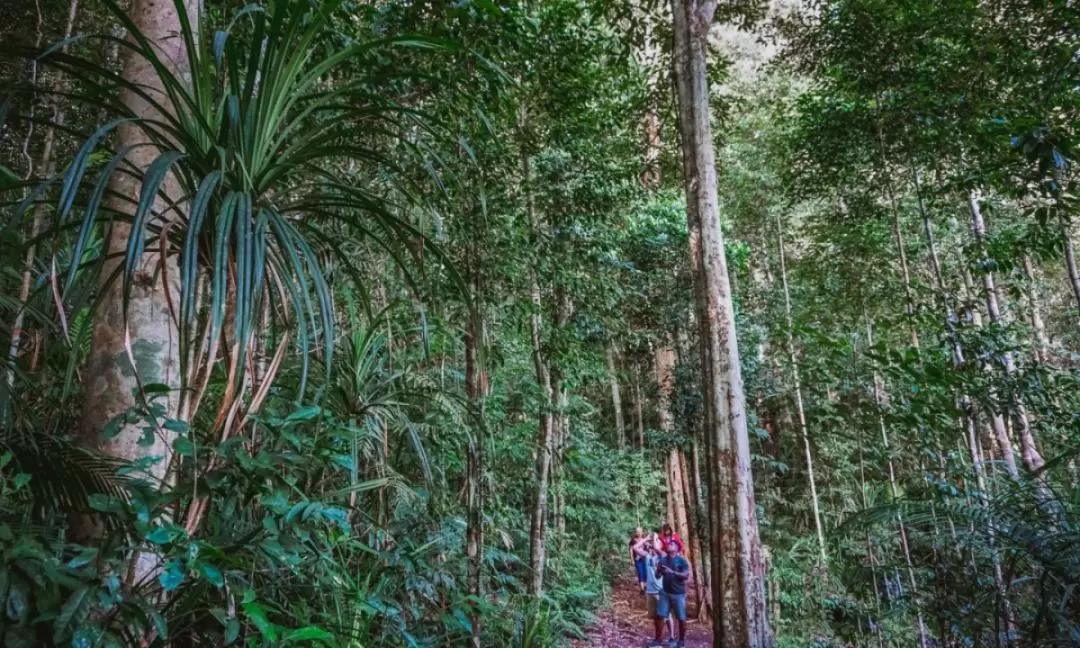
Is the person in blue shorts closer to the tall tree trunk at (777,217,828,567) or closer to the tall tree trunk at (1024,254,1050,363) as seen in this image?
the tall tree trunk at (777,217,828,567)

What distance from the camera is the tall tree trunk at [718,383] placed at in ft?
8.66

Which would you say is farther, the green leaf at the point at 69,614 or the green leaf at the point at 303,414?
the green leaf at the point at 303,414

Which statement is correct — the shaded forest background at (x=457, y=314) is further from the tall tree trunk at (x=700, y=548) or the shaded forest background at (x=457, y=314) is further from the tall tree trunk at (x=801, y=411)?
the tall tree trunk at (x=801, y=411)

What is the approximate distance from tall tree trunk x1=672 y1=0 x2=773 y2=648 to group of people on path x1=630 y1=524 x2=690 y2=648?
3.51 metres

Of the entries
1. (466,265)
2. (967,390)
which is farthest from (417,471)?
(967,390)

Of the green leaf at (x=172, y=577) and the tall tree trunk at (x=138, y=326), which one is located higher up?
the tall tree trunk at (x=138, y=326)

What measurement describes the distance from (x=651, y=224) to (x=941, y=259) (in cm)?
517

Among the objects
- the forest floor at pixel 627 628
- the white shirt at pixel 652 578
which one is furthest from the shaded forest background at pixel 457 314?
the white shirt at pixel 652 578

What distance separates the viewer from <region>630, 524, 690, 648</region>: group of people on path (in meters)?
6.00

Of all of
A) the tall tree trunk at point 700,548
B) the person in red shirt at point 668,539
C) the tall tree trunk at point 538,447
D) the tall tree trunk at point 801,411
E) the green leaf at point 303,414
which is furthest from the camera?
the tall tree trunk at point 700,548

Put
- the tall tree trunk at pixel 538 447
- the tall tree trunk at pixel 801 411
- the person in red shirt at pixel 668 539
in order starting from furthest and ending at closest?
1. the tall tree trunk at pixel 801 411
2. the person in red shirt at pixel 668 539
3. the tall tree trunk at pixel 538 447

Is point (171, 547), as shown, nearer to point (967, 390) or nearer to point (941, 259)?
point (967, 390)

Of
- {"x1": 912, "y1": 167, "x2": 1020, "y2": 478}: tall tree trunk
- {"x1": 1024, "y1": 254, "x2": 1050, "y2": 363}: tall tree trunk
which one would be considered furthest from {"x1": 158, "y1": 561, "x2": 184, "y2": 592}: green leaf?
{"x1": 1024, "y1": 254, "x2": 1050, "y2": 363}: tall tree trunk

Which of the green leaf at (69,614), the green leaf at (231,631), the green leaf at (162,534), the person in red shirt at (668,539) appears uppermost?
the green leaf at (162,534)
